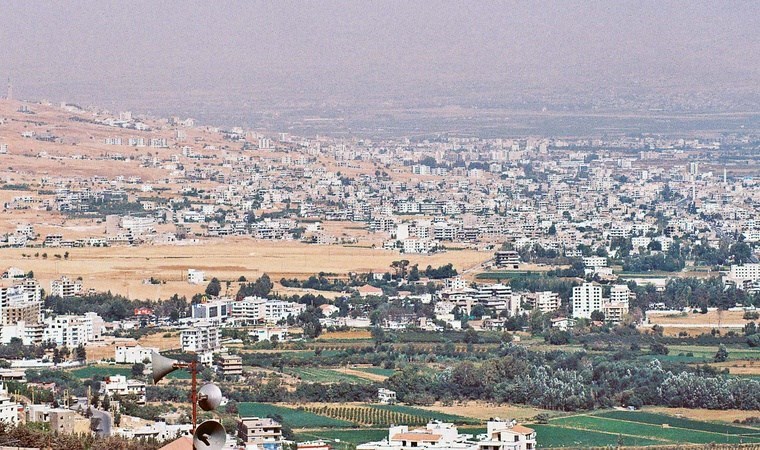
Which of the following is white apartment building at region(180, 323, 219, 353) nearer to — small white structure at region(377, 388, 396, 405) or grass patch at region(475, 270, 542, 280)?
small white structure at region(377, 388, 396, 405)

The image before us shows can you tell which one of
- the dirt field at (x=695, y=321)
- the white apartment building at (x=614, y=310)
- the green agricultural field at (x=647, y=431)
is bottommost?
the green agricultural field at (x=647, y=431)

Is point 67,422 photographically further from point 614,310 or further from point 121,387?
point 614,310

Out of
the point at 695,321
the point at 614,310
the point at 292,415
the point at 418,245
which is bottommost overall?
the point at 292,415

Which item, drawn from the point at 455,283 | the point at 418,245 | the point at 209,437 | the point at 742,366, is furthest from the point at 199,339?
the point at 209,437

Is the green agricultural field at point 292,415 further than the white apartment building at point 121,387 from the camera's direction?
No

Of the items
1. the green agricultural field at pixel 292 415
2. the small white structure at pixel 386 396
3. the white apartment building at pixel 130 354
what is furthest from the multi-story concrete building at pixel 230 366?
the green agricultural field at pixel 292 415

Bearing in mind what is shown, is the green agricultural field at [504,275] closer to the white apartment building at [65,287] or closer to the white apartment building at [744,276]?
the white apartment building at [744,276]

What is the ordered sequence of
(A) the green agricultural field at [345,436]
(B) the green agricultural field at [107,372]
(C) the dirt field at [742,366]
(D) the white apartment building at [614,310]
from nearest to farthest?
(A) the green agricultural field at [345,436], (B) the green agricultural field at [107,372], (C) the dirt field at [742,366], (D) the white apartment building at [614,310]
